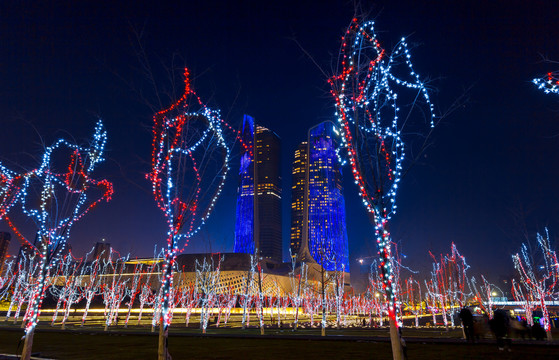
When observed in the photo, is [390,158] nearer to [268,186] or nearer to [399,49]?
[399,49]

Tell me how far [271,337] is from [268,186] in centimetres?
16075

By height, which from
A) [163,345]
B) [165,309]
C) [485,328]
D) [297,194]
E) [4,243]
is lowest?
[485,328]

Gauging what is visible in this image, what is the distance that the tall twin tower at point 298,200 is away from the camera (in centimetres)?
10619

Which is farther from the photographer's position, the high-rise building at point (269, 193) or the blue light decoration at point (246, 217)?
the high-rise building at point (269, 193)

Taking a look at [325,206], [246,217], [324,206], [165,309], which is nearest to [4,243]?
[246,217]

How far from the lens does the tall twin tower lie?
106 meters

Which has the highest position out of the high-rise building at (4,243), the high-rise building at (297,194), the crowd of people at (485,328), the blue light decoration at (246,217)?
the high-rise building at (297,194)

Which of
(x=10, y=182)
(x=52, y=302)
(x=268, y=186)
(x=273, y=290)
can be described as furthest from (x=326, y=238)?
(x=10, y=182)

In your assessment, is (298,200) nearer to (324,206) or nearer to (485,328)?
(324,206)

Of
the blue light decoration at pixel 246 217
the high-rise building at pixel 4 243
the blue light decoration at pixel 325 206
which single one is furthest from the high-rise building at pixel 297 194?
the high-rise building at pixel 4 243

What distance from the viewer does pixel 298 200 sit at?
616ft

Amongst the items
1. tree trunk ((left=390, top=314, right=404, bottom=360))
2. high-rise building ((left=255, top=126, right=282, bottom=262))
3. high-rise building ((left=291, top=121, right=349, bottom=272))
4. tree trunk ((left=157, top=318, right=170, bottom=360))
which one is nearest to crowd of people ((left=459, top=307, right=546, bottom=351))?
tree trunk ((left=390, top=314, right=404, bottom=360))

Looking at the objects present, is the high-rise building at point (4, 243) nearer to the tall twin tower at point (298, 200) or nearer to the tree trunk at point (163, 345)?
the tall twin tower at point (298, 200)

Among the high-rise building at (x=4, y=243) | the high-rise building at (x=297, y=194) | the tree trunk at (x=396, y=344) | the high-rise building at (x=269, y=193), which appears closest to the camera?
the tree trunk at (x=396, y=344)
